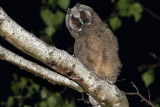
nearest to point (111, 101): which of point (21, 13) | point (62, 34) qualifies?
point (62, 34)

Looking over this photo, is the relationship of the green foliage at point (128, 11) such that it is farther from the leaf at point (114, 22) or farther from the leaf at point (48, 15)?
the leaf at point (48, 15)

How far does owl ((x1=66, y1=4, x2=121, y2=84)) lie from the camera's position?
2531mm

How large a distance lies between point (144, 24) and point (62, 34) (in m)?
1.70

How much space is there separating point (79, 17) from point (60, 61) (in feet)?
3.97

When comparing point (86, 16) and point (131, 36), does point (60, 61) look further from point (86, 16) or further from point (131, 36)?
point (131, 36)

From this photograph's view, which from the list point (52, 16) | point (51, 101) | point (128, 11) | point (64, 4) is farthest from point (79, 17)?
point (51, 101)

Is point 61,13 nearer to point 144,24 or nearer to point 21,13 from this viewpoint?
point 21,13

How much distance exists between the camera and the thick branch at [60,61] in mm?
1488

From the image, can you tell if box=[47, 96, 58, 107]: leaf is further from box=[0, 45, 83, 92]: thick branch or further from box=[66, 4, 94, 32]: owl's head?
box=[0, 45, 83, 92]: thick branch

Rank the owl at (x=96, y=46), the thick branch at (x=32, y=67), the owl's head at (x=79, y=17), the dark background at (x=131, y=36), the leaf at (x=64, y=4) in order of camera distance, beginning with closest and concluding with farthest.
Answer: the thick branch at (x=32, y=67)
the owl at (x=96, y=46)
the owl's head at (x=79, y=17)
the leaf at (x=64, y=4)
the dark background at (x=131, y=36)

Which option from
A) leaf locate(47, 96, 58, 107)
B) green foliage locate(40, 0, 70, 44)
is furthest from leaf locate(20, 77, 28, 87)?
green foliage locate(40, 0, 70, 44)

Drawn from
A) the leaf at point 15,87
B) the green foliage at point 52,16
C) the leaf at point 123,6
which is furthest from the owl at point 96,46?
the leaf at point 15,87

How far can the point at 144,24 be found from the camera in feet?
19.3

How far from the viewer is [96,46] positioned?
8.29 feet
